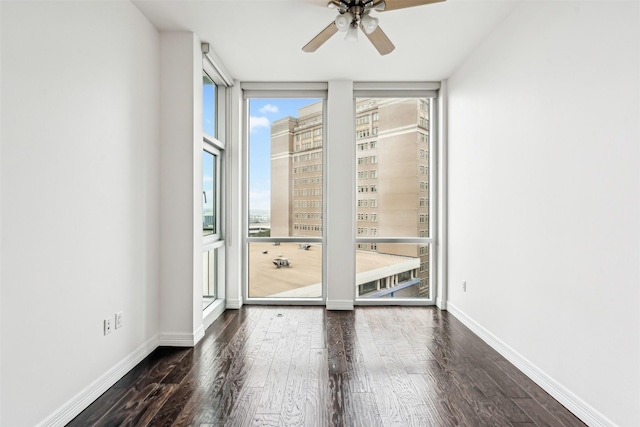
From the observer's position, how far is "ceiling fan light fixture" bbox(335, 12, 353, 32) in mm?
2338

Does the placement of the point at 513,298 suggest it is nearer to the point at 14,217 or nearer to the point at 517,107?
the point at 517,107

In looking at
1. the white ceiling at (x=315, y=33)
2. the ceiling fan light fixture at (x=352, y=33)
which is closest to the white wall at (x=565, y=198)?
the white ceiling at (x=315, y=33)

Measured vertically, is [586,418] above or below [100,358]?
below

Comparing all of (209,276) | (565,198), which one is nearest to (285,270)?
(209,276)

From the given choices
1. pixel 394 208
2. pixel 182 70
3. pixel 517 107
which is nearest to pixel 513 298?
pixel 517 107

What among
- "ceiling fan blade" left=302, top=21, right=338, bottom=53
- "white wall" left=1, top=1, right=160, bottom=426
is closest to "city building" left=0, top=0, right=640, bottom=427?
"white wall" left=1, top=1, right=160, bottom=426

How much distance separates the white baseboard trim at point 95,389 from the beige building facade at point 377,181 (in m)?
2.11

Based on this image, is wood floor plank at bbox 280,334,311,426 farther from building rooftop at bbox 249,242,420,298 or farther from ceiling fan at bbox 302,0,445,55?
ceiling fan at bbox 302,0,445,55

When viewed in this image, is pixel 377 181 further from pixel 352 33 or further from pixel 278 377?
pixel 278 377

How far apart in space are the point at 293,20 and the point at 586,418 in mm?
3295

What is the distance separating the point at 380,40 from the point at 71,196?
2.32 metres

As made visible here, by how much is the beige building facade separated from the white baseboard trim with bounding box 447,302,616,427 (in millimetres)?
1346

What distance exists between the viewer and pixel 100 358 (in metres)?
2.21

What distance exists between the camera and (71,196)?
1.96 meters
